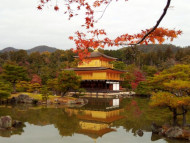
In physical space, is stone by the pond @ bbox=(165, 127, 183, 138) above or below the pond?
above

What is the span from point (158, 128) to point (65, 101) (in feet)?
40.9

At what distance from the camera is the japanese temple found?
1208 inches

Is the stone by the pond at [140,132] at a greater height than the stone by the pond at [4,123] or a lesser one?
lesser

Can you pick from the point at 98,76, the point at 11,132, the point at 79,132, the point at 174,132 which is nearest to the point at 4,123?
the point at 11,132

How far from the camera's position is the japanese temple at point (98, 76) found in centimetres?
3068

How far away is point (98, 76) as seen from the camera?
31078 mm

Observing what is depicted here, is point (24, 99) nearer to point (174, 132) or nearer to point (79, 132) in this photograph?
point (79, 132)

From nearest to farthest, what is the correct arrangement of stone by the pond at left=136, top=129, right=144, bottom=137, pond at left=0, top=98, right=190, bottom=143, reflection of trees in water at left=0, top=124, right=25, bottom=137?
pond at left=0, top=98, right=190, bottom=143, reflection of trees in water at left=0, top=124, right=25, bottom=137, stone by the pond at left=136, top=129, right=144, bottom=137

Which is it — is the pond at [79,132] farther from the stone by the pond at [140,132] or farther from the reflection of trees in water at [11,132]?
the stone by the pond at [140,132]

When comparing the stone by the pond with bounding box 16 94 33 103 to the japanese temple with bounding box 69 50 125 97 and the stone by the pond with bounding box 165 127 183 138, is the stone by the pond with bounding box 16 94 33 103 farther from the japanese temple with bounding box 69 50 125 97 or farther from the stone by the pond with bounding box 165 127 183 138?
the stone by the pond with bounding box 165 127 183 138

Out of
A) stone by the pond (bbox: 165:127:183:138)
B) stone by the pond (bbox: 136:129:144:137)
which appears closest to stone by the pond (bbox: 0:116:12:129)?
stone by the pond (bbox: 136:129:144:137)

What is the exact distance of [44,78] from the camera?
105ft

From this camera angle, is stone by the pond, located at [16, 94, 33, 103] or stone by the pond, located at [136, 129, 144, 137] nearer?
stone by the pond, located at [136, 129, 144, 137]

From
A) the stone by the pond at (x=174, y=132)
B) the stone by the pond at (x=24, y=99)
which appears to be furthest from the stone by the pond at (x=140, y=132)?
the stone by the pond at (x=24, y=99)
